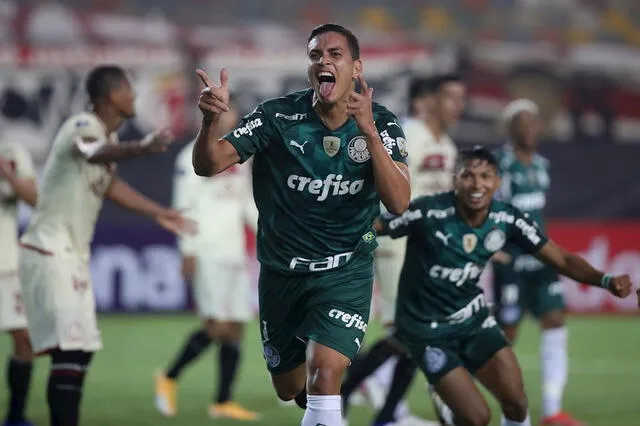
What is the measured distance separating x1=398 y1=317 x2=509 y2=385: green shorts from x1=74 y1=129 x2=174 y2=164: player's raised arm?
1.88 meters

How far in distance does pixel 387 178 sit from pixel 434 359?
1.91 meters

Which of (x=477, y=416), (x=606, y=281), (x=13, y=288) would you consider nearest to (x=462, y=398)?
(x=477, y=416)

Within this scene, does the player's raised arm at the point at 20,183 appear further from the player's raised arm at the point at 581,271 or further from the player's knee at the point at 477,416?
the player's raised arm at the point at 581,271

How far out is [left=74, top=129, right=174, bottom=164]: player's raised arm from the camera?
24.4 feet

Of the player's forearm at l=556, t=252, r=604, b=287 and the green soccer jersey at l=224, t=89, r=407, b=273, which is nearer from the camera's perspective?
the green soccer jersey at l=224, t=89, r=407, b=273

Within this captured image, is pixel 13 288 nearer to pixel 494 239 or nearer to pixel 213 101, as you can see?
pixel 494 239

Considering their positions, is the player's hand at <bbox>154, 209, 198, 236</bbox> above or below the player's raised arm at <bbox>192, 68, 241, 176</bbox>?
below

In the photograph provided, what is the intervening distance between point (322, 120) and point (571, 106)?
11.6m

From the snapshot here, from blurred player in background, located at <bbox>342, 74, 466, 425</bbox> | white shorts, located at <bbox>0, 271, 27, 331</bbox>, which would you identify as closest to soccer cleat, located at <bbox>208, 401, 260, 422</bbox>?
blurred player in background, located at <bbox>342, 74, 466, 425</bbox>

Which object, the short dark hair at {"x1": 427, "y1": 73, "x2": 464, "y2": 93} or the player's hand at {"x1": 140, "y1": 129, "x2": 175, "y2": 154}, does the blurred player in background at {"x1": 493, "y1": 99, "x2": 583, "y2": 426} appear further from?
the player's hand at {"x1": 140, "y1": 129, "x2": 175, "y2": 154}

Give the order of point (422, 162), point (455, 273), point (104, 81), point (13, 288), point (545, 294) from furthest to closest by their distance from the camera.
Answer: point (545, 294), point (422, 162), point (13, 288), point (104, 81), point (455, 273)

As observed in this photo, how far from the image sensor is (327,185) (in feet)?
21.5

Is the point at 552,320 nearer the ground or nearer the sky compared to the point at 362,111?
nearer the ground

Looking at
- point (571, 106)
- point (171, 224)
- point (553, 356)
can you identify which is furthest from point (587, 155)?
point (171, 224)
